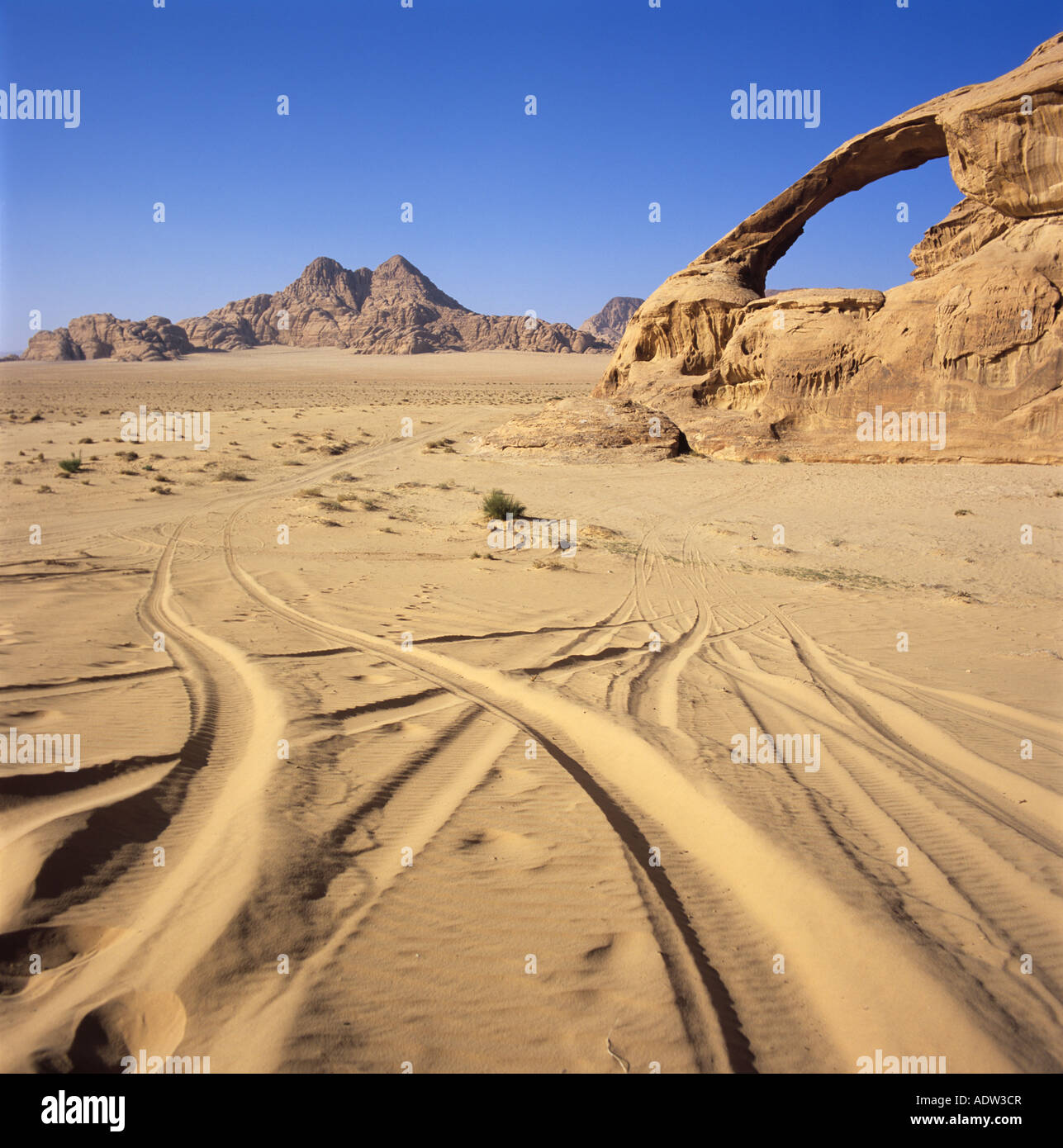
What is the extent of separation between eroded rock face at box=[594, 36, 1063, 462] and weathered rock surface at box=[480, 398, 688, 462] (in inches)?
56.9

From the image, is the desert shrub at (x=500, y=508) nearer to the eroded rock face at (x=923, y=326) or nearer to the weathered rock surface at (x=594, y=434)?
the weathered rock surface at (x=594, y=434)

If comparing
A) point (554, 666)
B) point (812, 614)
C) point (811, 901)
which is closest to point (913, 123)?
point (812, 614)

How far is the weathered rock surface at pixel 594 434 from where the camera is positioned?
66.1ft

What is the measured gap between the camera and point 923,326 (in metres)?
18.3

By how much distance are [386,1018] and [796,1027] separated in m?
1.49

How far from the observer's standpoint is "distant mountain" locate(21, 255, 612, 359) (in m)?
122

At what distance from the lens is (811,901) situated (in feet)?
10.7

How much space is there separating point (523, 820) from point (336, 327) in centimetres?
16327

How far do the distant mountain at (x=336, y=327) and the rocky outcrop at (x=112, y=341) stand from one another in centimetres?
17
